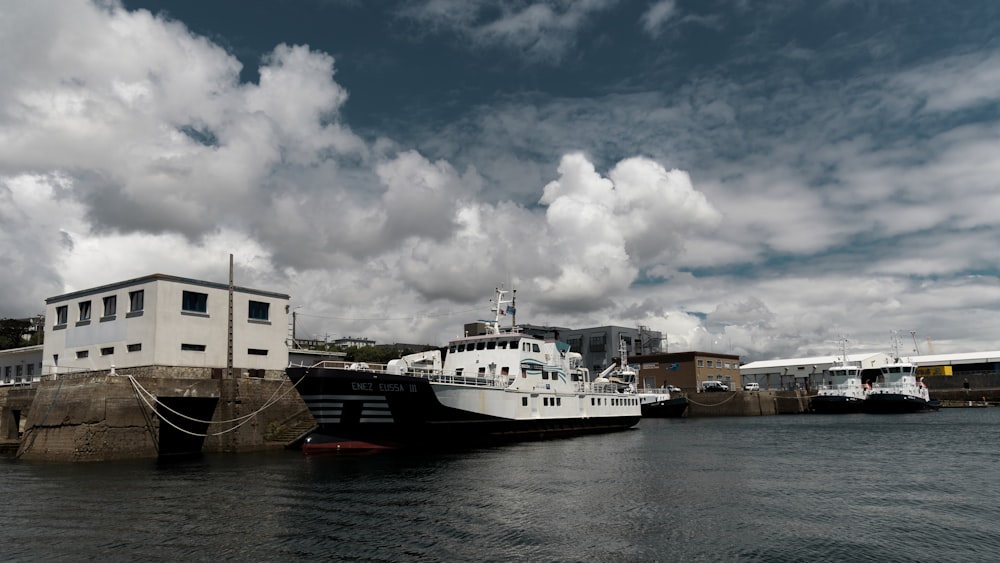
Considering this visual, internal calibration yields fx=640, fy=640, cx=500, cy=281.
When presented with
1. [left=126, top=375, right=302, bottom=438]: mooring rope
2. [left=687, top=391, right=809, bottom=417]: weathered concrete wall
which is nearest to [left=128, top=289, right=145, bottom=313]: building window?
[left=126, top=375, right=302, bottom=438]: mooring rope

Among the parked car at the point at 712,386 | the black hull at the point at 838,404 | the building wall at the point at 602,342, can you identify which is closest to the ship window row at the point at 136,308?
the parked car at the point at 712,386

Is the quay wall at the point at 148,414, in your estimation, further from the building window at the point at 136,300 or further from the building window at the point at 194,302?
the building window at the point at 194,302

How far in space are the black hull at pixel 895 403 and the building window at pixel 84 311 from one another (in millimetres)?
83052

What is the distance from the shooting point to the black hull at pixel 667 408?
275ft

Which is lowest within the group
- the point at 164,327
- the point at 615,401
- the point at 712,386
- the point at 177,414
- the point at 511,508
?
the point at 511,508

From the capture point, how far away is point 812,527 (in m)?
17.6

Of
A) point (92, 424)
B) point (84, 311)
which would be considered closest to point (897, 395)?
point (92, 424)

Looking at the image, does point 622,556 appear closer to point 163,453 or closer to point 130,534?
point 130,534

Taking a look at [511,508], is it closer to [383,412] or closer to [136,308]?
[383,412]

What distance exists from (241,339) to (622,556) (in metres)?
33.8

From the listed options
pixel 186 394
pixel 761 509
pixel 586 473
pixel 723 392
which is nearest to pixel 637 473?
pixel 586 473

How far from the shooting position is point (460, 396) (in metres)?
37.4

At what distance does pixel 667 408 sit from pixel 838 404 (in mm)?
21616

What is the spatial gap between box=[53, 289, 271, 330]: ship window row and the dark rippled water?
10.8m
